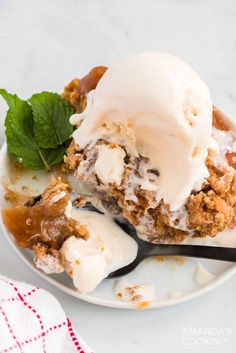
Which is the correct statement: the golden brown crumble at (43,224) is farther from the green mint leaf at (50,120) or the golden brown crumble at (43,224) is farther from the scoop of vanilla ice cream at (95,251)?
the green mint leaf at (50,120)

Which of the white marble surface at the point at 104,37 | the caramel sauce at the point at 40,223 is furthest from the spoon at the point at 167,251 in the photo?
the white marble surface at the point at 104,37

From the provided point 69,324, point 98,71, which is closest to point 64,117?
point 98,71

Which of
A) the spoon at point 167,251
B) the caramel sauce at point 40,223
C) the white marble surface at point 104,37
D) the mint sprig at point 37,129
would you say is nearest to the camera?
the caramel sauce at point 40,223

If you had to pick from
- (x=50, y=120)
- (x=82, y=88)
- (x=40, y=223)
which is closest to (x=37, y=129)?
(x=50, y=120)

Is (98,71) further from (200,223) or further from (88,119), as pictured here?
(200,223)

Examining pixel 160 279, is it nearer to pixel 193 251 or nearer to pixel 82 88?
pixel 193 251
